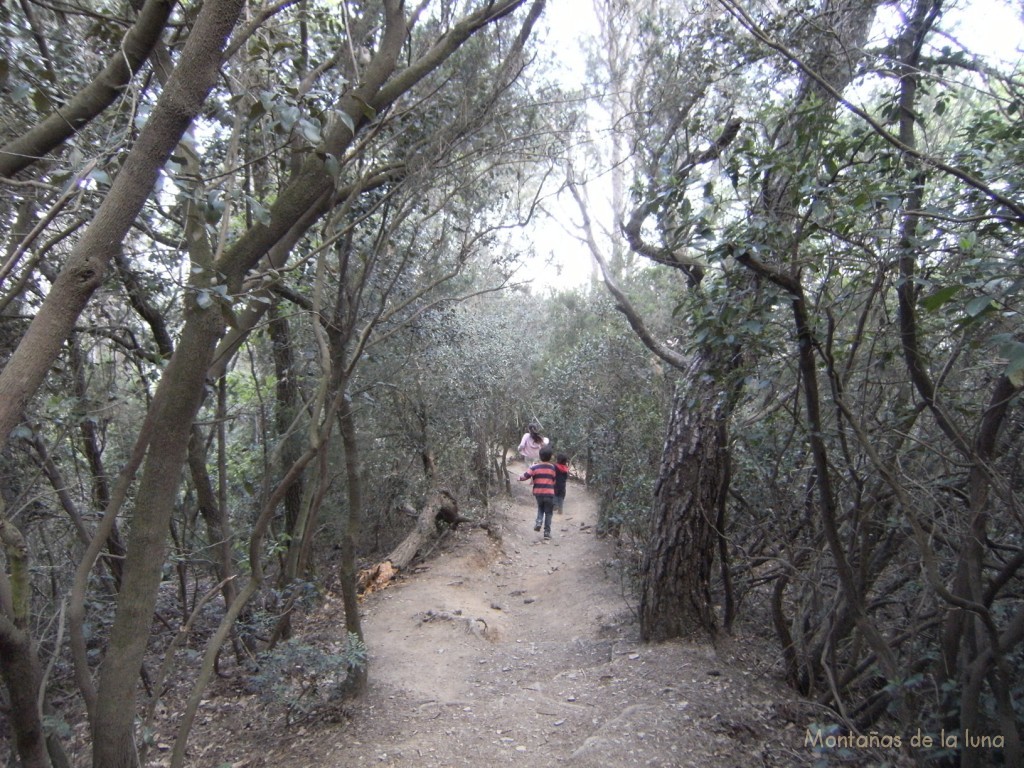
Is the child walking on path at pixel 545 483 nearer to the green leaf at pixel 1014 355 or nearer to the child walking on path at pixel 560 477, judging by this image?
the child walking on path at pixel 560 477

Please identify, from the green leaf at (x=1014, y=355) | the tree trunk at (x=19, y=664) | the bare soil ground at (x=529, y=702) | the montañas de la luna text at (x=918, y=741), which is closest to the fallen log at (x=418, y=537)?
the bare soil ground at (x=529, y=702)

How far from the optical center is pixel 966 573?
120 inches

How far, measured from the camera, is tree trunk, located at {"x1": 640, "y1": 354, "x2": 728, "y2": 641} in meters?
5.87

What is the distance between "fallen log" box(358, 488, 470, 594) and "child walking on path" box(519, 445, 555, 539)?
1.47 metres

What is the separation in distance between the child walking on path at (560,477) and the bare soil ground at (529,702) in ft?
14.3

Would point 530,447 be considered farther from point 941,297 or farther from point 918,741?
point 941,297

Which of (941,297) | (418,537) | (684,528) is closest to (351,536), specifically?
(684,528)

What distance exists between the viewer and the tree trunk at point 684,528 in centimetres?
587

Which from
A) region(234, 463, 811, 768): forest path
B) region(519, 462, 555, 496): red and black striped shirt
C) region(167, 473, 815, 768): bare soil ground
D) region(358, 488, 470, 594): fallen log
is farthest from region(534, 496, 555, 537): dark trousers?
region(167, 473, 815, 768): bare soil ground

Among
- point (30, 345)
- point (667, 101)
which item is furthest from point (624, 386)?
point (30, 345)

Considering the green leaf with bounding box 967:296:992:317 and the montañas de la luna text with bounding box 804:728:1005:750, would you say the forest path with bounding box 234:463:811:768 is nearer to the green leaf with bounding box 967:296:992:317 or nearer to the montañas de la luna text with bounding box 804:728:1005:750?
the montañas de la luna text with bounding box 804:728:1005:750

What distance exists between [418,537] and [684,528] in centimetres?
571

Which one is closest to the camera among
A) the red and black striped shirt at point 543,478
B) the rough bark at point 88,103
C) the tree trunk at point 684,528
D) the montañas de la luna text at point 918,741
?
the rough bark at point 88,103

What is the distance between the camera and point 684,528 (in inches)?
234
